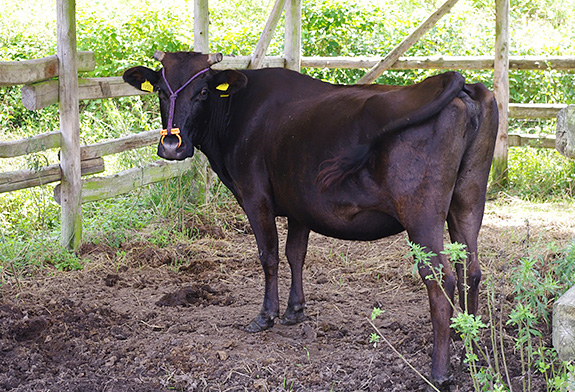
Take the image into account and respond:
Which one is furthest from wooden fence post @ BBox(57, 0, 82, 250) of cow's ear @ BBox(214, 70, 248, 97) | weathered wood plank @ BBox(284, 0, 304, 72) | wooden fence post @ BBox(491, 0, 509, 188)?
wooden fence post @ BBox(491, 0, 509, 188)

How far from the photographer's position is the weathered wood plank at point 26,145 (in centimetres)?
583

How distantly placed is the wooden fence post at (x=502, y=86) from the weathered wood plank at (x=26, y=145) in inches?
223

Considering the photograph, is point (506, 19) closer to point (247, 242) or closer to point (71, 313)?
point (247, 242)

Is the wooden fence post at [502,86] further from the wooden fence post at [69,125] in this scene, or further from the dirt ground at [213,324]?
the wooden fence post at [69,125]

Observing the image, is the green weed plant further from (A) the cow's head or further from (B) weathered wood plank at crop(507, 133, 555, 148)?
(B) weathered wood plank at crop(507, 133, 555, 148)

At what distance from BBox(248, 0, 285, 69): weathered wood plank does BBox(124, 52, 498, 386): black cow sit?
312 centimetres

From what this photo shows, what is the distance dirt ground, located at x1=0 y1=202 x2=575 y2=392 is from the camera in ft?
13.0

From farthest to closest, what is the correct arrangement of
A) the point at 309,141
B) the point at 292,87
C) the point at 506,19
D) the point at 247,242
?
1. the point at 506,19
2. the point at 247,242
3. the point at 292,87
4. the point at 309,141

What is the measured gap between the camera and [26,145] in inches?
236

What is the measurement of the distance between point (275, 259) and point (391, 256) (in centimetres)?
185

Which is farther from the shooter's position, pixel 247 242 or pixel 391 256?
pixel 247 242

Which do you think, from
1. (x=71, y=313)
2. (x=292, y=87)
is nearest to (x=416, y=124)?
(x=292, y=87)

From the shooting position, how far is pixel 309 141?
13.8 ft

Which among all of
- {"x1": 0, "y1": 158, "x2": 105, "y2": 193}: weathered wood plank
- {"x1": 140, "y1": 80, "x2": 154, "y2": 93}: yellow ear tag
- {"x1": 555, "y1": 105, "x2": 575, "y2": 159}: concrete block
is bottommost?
{"x1": 0, "y1": 158, "x2": 105, "y2": 193}: weathered wood plank
